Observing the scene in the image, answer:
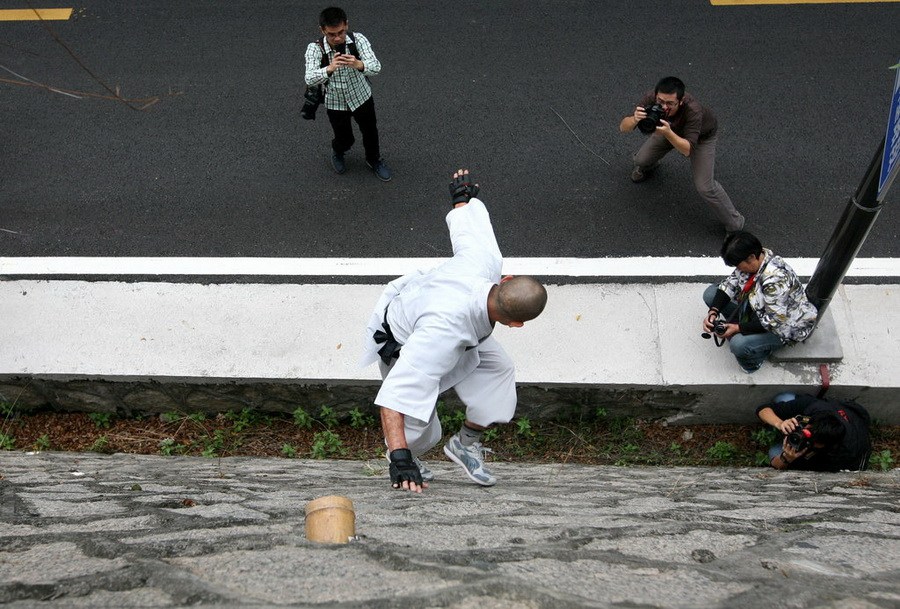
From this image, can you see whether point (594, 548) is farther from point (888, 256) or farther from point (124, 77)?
point (124, 77)

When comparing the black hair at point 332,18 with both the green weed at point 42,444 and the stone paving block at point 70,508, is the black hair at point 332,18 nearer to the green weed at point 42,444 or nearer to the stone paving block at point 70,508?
the green weed at point 42,444

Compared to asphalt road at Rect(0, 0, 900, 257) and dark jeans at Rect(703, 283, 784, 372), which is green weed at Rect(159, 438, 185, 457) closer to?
asphalt road at Rect(0, 0, 900, 257)

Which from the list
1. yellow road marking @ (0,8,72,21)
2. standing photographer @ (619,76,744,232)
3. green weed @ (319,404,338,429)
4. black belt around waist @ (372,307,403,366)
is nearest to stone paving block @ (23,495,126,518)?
black belt around waist @ (372,307,403,366)

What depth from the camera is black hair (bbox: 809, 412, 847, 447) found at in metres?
4.49

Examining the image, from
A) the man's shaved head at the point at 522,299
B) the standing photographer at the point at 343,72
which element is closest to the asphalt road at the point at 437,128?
the standing photographer at the point at 343,72

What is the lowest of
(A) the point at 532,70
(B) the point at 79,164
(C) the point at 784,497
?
(C) the point at 784,497

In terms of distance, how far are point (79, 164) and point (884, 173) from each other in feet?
21.4

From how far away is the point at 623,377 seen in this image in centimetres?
506

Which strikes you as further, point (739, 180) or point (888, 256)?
point (739, 180)

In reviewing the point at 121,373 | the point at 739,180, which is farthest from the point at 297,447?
the point at 739,180

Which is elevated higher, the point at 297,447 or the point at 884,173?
the point at 884,173

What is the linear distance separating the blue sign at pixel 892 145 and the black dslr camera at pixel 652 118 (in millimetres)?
1910

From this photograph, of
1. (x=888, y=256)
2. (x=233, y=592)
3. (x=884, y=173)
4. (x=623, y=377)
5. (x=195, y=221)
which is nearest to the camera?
(x=233, y=592)

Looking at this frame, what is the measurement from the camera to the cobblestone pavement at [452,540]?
221cm
